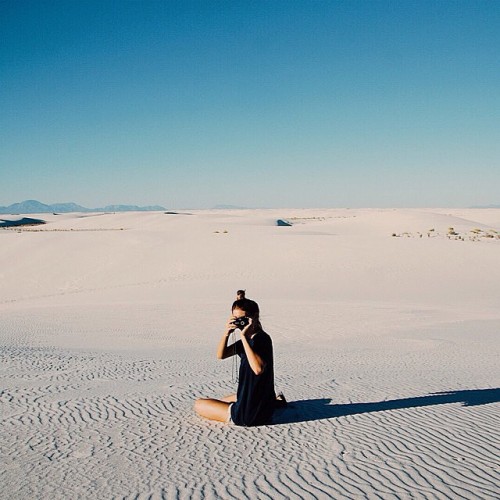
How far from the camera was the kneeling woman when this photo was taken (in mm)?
4246

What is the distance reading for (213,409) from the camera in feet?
15.2

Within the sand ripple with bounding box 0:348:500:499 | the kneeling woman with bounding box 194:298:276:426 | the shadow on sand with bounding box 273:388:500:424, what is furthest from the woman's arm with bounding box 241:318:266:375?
the shadow on sand with bounding box 273:388:500:424

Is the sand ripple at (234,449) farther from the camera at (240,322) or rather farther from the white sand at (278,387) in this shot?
the camera at (240,322)

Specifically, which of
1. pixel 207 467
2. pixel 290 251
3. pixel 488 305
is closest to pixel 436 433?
pixel 207 467

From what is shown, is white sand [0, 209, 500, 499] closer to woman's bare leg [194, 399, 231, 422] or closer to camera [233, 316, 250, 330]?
woman's bare leg [194, 399, 231, 422]

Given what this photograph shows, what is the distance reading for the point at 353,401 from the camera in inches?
210

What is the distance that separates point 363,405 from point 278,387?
48.0 inches

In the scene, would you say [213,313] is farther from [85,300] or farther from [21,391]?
[21,391]

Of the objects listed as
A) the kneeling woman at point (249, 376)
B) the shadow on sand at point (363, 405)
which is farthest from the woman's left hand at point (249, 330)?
the shadow on sand at point (363, 405)

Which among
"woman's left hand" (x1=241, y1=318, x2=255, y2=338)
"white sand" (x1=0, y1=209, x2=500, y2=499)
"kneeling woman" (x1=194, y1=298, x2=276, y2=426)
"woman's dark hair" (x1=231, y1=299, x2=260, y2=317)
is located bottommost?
"white sand" (x1=0, y1=209, x2=500, y2=499)

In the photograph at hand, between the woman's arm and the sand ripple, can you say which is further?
the woman's arm

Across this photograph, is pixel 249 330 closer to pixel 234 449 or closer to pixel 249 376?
pixel 249 376

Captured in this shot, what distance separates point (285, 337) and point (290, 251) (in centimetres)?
1332

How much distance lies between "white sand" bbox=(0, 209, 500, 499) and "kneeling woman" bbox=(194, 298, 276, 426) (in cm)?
14
